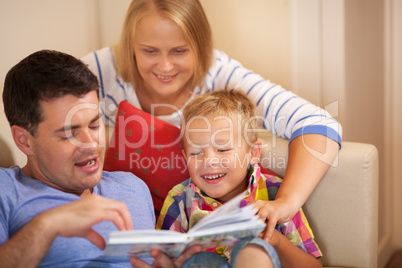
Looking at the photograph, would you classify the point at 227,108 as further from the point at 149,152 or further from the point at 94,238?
the point at 94,238

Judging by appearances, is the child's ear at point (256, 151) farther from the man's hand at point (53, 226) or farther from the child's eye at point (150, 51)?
the man's hand at point (53, 226)

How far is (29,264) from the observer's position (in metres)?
1.03

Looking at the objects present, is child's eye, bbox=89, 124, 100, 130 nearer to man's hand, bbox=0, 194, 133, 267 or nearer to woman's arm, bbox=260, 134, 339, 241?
man's hand, bbox=0, 194, 133, 267

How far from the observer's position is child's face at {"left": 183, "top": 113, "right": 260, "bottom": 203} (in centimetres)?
145

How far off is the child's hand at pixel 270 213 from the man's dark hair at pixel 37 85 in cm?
53

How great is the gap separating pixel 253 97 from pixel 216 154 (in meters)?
0.41

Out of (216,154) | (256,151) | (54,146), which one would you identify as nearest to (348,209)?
(256,151)

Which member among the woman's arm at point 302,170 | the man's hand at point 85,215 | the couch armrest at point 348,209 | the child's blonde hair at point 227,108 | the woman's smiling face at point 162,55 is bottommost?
the couch armrest at point 348,209

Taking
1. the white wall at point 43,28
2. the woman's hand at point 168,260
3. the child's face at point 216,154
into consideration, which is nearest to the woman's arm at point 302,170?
the child's face at point 216,154

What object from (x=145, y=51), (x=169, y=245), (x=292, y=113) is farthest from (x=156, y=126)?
(x=169, y=245)

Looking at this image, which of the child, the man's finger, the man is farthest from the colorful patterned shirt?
the man's finger

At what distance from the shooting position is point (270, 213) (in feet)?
4.21

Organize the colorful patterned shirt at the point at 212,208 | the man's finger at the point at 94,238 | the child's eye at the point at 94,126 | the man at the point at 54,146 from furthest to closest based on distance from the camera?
the colorful patterned shirt at the point at 212,208 → the child's eye at the point at 94,126 → the man at the point at 54,146 → the man's finger at the point at 94,238

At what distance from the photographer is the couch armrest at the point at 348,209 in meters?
1.49
